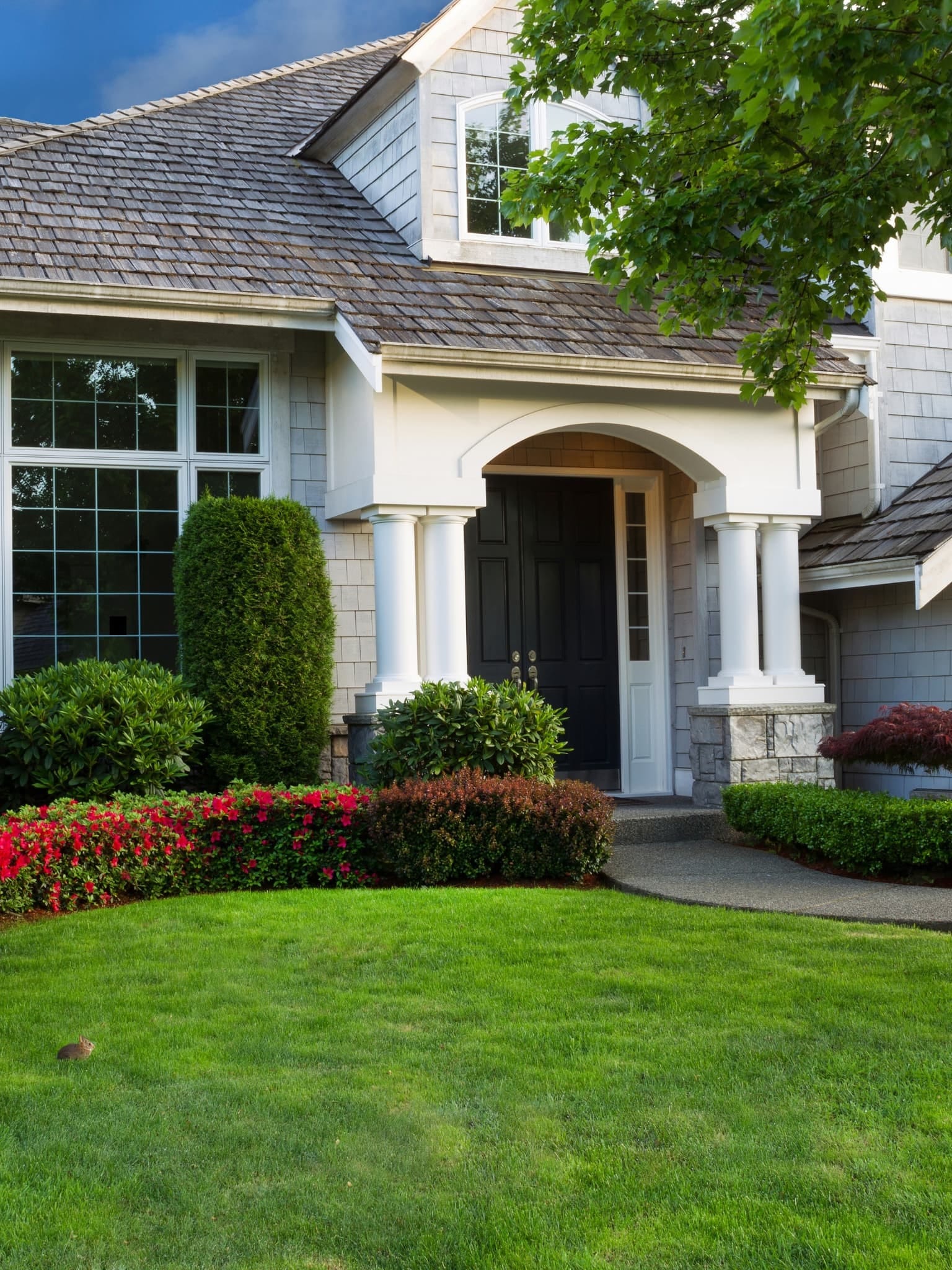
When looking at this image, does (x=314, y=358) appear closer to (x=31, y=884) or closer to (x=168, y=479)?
(x=168, y=479)

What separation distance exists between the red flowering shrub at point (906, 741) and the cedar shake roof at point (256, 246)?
3102 mm

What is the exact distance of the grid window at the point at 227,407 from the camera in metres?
9.86

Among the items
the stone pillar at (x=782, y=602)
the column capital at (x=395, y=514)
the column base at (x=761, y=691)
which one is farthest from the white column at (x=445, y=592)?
the stone pillar at (x=782, y=602)

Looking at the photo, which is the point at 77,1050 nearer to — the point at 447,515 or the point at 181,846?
the point at 181,846

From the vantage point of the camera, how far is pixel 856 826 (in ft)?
26.5

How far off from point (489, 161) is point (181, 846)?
6052mm

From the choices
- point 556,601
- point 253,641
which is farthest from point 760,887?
point 556,601

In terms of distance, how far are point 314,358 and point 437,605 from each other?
7.49 feet

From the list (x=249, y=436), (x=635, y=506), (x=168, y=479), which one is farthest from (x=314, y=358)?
(x=635, y=506)

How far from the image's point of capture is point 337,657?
9781 mm

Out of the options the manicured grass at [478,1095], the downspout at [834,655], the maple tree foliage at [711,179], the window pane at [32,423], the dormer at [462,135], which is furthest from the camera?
the downspout at [834,655]

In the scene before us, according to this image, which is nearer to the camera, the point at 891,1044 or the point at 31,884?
the point at 891,1044

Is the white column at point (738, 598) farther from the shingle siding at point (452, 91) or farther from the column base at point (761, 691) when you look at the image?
the shingle siding at point (452, 91)

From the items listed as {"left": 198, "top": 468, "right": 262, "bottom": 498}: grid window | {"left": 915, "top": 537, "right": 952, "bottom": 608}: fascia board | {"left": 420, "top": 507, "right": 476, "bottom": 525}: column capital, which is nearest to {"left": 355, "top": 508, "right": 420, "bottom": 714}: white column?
{"left": 420, "top": 507, "right": 476, "bottom": 525}: column capital
